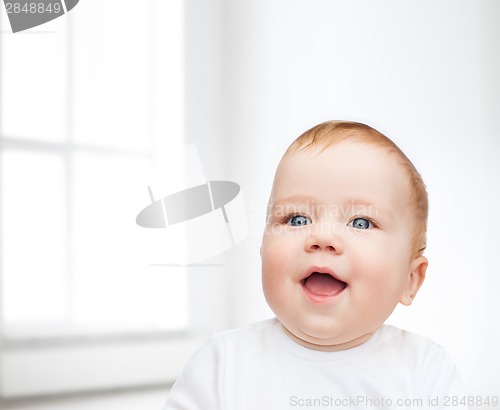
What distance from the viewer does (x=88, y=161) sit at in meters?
1.79

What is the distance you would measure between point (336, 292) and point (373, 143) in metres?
0.23

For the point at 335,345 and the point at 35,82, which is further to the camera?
the point at 35,82

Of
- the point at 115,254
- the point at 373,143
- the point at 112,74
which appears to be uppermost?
the point at 112,74

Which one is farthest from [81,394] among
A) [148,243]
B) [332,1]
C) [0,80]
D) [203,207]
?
[332,1]

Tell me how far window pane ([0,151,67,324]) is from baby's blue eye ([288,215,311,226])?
0.89 m

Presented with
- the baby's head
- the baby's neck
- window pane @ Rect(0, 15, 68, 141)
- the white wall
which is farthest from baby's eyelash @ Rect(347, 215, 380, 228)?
window pane @ Rect(0, 15, 68, 141)

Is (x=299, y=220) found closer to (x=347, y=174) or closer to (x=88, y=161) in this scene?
(x=347, y=174)

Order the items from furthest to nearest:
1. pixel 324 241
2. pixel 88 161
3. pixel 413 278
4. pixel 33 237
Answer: pixel 88 161
pixel 33 237
pixel 413 278
pixel 324 241

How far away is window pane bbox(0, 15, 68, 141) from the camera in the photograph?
1.65 metres

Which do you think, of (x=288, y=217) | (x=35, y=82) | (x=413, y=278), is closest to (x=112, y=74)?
(x=35, y=82)

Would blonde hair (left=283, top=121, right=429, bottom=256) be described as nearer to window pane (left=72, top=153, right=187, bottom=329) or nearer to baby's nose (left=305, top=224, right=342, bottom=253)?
baby's nose (left=305, top=224, right=342, bottom=253)

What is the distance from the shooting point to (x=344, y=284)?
3.14 ft

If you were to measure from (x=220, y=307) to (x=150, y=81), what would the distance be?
0.66 meters

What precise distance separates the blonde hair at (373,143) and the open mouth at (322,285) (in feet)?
0.47
